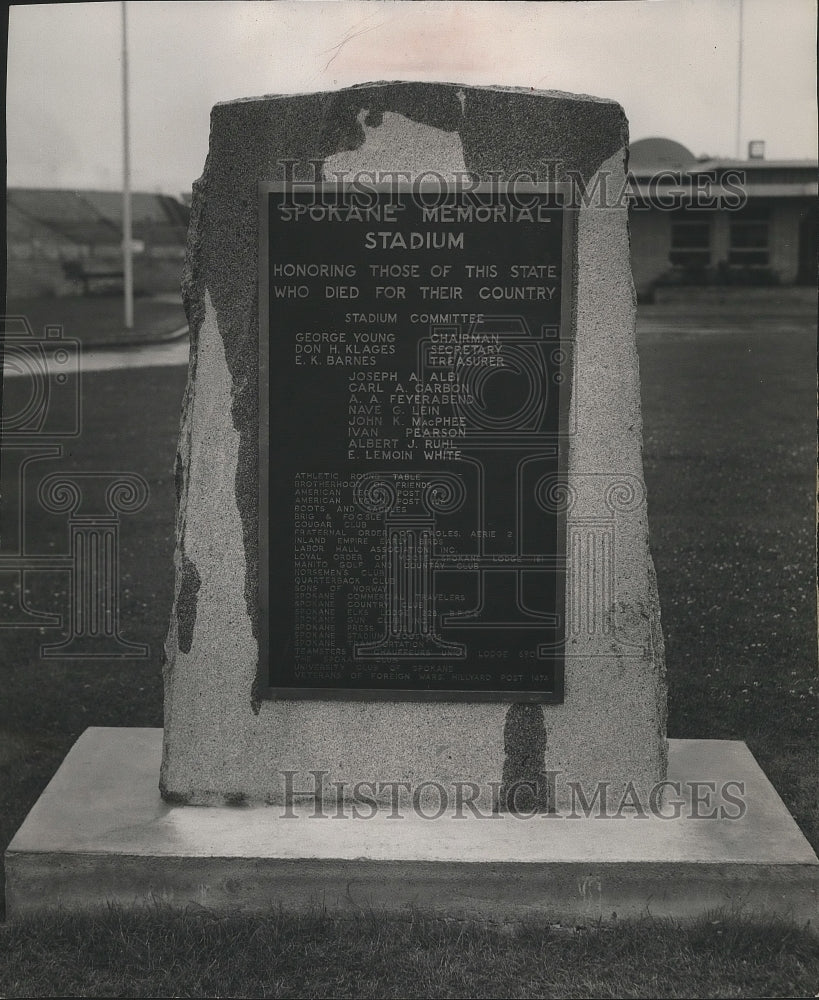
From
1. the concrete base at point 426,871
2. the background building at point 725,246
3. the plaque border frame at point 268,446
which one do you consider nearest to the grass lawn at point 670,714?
the concrete base at point 426,871

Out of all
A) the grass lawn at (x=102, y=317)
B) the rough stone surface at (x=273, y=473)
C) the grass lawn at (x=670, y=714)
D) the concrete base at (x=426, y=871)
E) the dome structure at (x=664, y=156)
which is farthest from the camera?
the grass lawn at (x=102, y=317)

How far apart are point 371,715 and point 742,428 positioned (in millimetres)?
10245

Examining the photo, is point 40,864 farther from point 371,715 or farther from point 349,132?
point 349,132

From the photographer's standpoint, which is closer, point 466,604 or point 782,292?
point 466,604

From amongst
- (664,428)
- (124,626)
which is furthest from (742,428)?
(124,626)

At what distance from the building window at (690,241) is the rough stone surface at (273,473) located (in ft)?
62.8

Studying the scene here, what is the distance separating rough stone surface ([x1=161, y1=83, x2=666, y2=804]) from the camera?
447 cm

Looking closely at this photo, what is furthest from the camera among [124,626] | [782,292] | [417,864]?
[782,292]

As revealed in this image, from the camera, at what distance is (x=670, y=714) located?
6.37 m

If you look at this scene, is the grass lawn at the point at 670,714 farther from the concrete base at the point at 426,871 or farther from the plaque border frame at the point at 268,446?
the plaque border frame at the point at 268,446

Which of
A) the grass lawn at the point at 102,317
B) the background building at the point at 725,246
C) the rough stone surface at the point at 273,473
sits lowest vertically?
the rough stone surface at the point at 273,473

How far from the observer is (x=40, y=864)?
441 cm

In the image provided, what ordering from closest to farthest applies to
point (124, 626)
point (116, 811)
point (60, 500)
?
point (116, 811) → point (124, 626) → point (60, 500)

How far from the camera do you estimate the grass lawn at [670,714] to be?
13.5 ft
